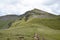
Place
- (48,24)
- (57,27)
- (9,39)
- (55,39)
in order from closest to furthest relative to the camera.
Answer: (9,39) < (55,39) < (57,27) < (48,24)

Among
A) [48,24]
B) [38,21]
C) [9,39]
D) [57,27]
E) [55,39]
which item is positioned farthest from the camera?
[38,21]

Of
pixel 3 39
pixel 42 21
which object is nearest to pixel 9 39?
pixel 3 39

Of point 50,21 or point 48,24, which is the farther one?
point 50,21

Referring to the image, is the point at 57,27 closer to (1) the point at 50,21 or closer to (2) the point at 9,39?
(1) the point at 50,21

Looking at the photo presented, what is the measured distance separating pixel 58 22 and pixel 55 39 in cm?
8040

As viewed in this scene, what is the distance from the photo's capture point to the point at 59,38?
110438 mm

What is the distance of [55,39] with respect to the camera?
104688mm

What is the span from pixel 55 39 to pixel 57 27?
6499 centimetres

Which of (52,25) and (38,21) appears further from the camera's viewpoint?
(38,21)

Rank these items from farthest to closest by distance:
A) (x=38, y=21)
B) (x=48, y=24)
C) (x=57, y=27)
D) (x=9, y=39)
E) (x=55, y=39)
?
(x=38, y=21) → (x=48, y=24) → (x=57, y=27) → (x=55, y=39) → (x=9, y=39)

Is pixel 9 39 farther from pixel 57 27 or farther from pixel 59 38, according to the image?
pixel 57 27

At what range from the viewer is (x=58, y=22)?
600 feet

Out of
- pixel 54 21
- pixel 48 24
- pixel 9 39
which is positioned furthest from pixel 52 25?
pixel 9 39

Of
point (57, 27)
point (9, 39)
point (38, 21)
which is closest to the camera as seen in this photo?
point (9, 39)
